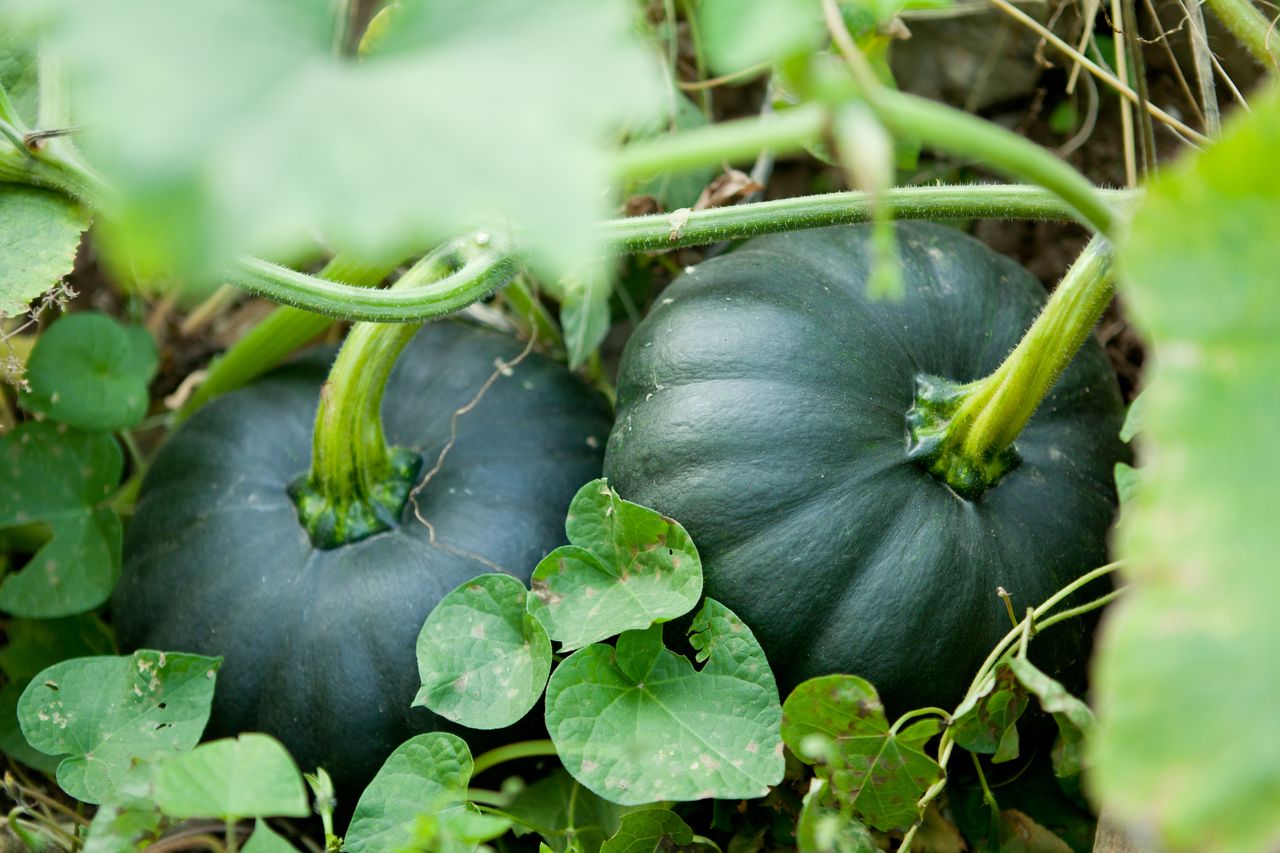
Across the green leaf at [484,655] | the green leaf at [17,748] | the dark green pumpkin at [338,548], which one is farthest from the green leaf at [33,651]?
the green leaf at [484,655]

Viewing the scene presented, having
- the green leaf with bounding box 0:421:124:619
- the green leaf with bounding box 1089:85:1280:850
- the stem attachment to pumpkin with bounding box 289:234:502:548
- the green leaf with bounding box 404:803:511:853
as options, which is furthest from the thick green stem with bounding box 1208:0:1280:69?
the green leaf with bounding box 0:421:124:619

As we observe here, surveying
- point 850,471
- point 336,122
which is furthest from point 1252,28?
point 336,122

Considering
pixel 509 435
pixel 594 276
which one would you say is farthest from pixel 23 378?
pixel 594 276

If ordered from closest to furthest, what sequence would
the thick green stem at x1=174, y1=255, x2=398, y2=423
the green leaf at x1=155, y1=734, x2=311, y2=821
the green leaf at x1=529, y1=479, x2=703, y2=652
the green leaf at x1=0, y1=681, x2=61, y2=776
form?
the green leaf at x1=155, y1=734, x2=311, y2=821, the green leaf at x1=529, y1=479, x2=703, y2=652, the green leaf at x1=0, y1=681, x2=61, y2=776, the thick green stem at x1=174, y1=255, x2=398, y2=423

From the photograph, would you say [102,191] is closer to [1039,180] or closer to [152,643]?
[152,643]

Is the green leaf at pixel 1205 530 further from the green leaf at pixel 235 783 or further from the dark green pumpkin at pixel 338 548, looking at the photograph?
the dark green pumpkin at pixel 338 548

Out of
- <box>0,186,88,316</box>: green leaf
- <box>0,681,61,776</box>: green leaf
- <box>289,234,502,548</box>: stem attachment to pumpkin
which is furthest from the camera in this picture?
<box>0,681,61,776</box>: green leaf

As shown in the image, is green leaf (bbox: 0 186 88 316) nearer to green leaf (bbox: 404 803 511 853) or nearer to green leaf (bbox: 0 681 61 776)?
green leaf (bbox: 0 681 61 776)
